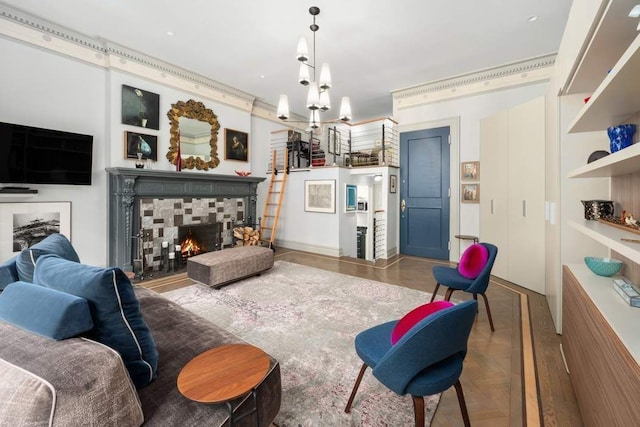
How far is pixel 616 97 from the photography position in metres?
1.51

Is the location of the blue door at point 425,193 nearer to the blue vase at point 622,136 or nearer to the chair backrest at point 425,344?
the blue vase at point 622,136

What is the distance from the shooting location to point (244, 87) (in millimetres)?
5922

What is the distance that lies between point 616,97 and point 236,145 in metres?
5.88

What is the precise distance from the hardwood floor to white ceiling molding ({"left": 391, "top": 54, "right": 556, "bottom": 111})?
3628 mm

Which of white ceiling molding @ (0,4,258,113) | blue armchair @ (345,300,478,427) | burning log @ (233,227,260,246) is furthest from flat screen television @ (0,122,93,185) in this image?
blue armchair @ (345,300,478,427)

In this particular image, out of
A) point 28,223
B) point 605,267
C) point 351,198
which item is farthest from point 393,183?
point 28,223

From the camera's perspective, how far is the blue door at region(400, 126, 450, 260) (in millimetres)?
5523

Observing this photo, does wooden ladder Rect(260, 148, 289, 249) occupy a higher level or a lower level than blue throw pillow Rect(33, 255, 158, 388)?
higher

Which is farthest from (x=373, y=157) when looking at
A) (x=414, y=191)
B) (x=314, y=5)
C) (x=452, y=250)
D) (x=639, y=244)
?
(x=639, y=244)

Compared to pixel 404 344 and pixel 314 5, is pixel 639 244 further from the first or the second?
pixel 314 5

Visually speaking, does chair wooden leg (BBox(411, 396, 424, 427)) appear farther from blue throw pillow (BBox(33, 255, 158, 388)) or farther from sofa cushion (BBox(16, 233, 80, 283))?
sofa cushion (BBox(16, 233, 80, 283))

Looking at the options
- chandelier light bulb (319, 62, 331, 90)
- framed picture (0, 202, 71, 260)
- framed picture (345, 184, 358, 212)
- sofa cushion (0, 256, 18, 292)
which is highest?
chandelier light bulb (319, 62, 331, 90)

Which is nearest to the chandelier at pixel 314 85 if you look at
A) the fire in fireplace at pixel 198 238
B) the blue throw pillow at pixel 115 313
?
the blue throw pillow at pixel 115 313

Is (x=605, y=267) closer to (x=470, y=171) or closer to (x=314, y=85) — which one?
(x=314, y=85)
